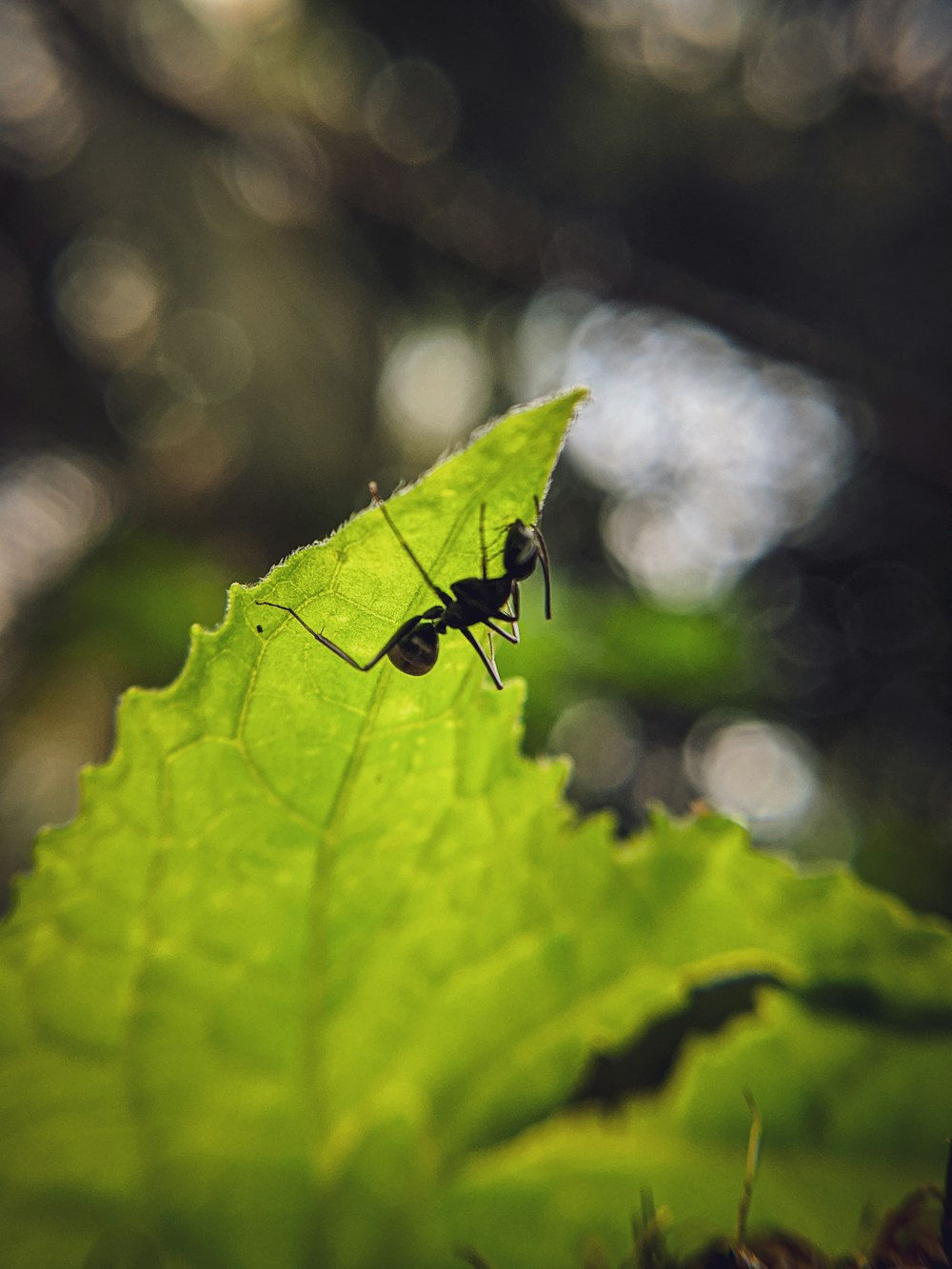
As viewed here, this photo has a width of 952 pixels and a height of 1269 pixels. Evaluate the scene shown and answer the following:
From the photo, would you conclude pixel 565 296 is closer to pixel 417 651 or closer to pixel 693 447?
pixel 693 447

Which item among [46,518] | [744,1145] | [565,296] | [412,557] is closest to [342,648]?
[412,557]

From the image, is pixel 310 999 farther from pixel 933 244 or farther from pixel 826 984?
pixel 933 244

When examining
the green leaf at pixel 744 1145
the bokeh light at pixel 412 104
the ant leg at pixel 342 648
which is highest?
the bokeh light at pixel 412 104

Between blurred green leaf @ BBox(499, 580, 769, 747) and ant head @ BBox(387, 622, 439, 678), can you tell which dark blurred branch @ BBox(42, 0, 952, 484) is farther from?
ant head @ BBox(387, 622, 439, 678)

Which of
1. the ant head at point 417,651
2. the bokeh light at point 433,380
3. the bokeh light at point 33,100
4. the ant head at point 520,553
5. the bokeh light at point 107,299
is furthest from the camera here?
the bokeh light at point 433,380

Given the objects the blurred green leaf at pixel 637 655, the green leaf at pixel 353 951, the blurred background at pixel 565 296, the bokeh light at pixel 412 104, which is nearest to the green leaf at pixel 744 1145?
the green leaf at pixel 353 951

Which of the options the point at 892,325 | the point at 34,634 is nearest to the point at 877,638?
the point at 892,325

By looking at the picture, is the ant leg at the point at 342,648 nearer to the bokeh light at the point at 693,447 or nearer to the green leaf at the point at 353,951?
the green leaf at the point at 353,951
